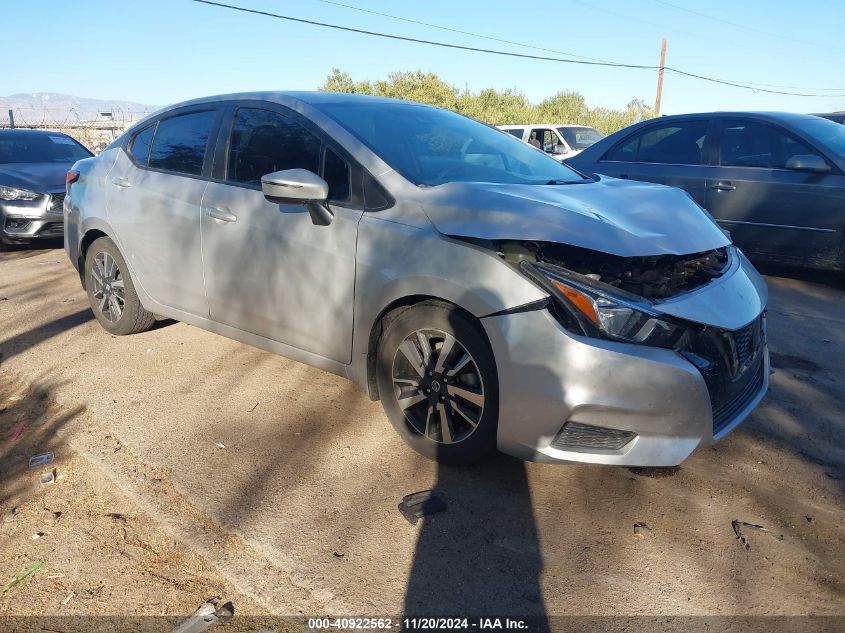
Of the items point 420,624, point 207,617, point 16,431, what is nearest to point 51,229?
point 16,431

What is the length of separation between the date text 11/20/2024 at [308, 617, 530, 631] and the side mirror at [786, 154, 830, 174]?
5379 millimetres

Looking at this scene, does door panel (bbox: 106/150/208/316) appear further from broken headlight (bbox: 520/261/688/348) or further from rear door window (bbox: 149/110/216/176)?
broken headlight (bbox: 520/261/688/348)

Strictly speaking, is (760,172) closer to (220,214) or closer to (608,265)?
(608,265)

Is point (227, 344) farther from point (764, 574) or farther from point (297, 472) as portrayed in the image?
point (764, 574)

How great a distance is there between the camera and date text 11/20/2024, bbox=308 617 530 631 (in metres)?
2.11

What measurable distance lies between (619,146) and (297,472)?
5.62m

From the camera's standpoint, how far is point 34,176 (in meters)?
8.54

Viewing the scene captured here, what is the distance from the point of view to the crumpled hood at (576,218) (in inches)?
104

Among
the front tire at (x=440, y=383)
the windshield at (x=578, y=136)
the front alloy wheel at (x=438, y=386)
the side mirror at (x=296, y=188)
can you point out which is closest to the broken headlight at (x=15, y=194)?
the side mirror at (x=296, y=188)

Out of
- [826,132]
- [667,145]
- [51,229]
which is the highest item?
[826,132]

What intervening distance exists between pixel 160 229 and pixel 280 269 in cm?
116

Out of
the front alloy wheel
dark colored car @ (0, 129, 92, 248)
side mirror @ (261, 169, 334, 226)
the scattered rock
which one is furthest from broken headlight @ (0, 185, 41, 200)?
the scattered rock

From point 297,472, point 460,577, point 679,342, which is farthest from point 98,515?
point 679,342

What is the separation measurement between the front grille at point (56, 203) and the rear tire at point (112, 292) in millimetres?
4151
